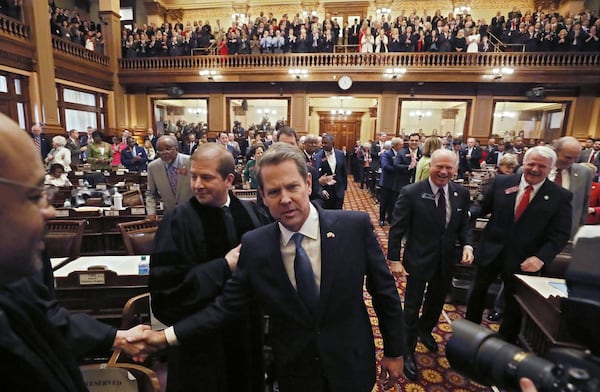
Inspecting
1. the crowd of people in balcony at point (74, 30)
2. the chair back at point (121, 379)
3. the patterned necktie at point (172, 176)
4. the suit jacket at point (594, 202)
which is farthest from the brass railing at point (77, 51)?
the suit jacket at point (594, 202)

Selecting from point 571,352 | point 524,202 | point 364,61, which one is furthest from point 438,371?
point 364,61

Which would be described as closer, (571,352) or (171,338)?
(571,352)

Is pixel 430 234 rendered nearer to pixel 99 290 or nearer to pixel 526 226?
pixel 526 226

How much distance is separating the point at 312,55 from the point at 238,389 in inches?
461

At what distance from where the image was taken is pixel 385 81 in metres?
11.8

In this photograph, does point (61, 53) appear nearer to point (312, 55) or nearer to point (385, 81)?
point (312, 55)

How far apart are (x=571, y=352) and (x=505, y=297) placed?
208cm

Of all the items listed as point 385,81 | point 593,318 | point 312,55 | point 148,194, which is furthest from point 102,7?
point 593,318

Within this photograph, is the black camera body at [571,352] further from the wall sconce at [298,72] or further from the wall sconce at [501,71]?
the wall sconce at [501,71]

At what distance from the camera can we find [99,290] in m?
2.05

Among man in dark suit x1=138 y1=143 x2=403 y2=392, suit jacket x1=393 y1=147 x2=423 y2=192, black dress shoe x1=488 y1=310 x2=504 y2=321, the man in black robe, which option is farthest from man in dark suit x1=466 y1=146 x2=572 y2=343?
suit jacket x1=393 y1=147 x2=423 y2=192

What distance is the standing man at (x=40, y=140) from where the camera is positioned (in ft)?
26.5

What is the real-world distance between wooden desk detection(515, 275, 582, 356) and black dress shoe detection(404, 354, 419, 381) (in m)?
0.77

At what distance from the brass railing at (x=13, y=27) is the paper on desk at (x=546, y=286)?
11.8 m
